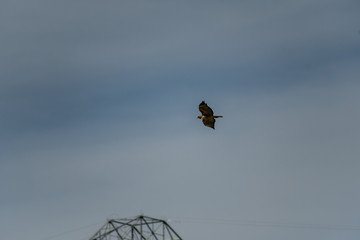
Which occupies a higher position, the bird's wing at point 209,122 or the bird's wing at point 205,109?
the bird's wing at point 205,109

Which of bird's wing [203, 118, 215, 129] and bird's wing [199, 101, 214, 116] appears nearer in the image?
bird's wing [199, 101, 214, 116]

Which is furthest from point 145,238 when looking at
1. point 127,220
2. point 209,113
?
point 209,113

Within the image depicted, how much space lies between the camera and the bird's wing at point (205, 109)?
181ft

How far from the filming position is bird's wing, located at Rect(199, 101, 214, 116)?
5508 centimetres

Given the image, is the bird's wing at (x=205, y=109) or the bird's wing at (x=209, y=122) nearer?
the bird's wing at (x=205, y=109)

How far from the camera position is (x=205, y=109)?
55.3m

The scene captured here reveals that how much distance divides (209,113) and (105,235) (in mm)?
23102

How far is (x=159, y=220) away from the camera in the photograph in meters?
73.9

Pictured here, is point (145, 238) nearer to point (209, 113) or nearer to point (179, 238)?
point (179, 238)

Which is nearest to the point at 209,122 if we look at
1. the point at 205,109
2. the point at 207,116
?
the point at 207,116

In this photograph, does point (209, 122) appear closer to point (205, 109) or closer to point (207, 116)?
point (207, 116)

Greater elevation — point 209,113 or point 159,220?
point 209,113

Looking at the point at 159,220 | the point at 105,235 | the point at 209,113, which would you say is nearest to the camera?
the point at 209,113

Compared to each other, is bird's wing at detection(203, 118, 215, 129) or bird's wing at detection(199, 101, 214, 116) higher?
bird's wing at detection(199, 101, 214, 116)
